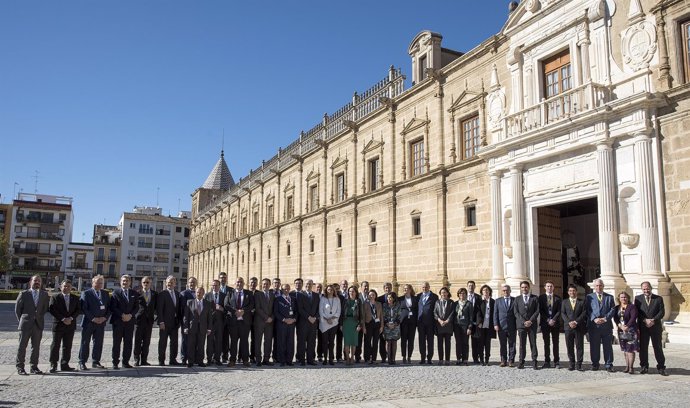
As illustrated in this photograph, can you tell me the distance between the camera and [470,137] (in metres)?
18.4

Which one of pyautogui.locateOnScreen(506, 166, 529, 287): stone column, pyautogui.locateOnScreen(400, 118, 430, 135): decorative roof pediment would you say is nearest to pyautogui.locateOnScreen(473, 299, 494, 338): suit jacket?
pyautogui.locateOnScreen(506, 166, 529, 287): stone column

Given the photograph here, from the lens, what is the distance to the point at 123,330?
31.3ft

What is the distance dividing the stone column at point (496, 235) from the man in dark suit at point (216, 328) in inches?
345

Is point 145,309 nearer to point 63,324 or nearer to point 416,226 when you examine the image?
point 63,324

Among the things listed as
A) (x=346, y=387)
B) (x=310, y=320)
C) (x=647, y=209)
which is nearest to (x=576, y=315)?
(x=647, y=209)

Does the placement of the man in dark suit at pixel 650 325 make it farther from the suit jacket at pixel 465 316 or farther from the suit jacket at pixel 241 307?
the suit jacket at pixel 241 307

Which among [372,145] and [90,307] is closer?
[90,307]

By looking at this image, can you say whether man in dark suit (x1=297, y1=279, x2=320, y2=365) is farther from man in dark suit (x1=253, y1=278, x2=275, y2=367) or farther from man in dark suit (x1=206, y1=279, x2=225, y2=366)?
man in dark suit (x1=206, y1=279, x2=225, y2=366)

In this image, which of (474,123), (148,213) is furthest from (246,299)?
(148,213)

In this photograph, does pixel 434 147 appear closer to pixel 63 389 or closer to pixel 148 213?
pixel 63 389

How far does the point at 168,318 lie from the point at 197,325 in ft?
2.06

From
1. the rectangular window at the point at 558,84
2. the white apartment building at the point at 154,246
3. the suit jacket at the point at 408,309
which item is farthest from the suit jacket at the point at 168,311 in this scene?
the white apartment building at the point at 154,246

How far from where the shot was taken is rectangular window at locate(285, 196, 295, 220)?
3300 centimetres

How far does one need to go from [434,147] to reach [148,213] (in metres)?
73.9
